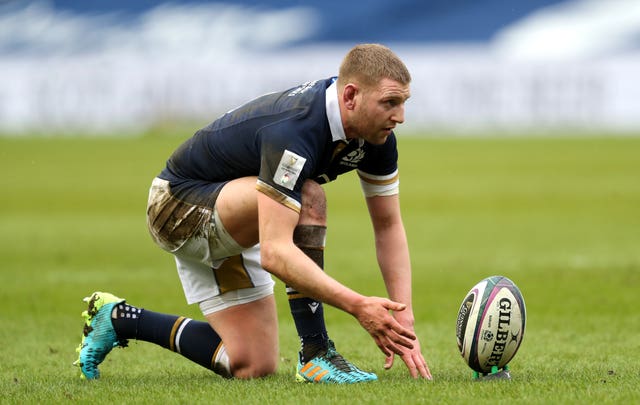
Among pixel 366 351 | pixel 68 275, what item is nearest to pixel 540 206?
pixel 68 275

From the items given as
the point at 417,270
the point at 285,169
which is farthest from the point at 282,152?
the point at 417,270

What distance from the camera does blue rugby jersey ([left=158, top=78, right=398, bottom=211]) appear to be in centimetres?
528

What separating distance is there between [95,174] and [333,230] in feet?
42.7

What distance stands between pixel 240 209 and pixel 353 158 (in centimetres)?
66

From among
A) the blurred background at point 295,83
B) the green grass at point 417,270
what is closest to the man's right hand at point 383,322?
the green grass at point 417,270

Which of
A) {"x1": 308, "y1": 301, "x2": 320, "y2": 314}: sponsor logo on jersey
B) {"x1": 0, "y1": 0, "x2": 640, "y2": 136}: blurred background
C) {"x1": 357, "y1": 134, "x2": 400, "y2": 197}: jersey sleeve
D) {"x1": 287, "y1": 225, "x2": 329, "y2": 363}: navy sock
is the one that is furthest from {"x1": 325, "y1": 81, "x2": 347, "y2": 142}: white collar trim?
{"x1": 0, "y1": 0, "x2": 640, "y2": 136}: blurred background

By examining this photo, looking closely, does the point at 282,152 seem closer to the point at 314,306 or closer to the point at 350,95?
the point at 350,95

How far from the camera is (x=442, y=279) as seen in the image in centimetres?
1152

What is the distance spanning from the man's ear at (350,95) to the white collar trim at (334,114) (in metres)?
0.06

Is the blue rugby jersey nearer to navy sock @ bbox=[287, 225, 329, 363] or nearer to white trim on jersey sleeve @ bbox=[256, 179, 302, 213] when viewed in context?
white trim on jersey sleeve @ bbox=[256, 179, 302, 213]

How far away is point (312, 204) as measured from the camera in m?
5.44

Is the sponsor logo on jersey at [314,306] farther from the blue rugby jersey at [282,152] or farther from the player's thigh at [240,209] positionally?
the blue rugby jersey at [282,152]

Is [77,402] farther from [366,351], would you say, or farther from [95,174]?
[95,174]

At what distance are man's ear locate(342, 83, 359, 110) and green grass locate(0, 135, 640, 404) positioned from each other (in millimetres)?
1390
